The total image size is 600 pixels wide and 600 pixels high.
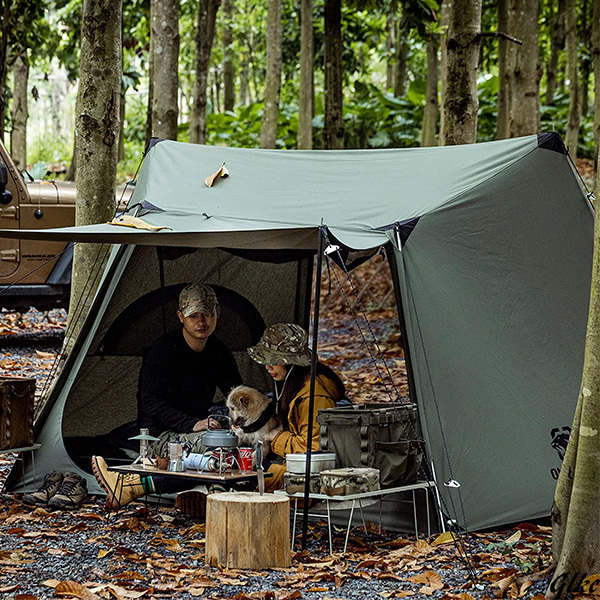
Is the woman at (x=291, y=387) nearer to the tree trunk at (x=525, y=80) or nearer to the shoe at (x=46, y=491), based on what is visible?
the shoe at (x=46, y=491)

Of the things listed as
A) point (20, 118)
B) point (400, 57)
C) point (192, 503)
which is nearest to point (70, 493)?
point (192, 503)

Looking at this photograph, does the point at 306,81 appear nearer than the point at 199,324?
No

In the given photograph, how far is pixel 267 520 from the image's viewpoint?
454 centimetres

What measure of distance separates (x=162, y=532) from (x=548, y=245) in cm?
288

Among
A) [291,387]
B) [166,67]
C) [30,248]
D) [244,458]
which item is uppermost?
[166,67]

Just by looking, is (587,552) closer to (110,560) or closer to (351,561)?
(351,561)

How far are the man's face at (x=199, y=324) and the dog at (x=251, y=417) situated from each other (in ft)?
2.55

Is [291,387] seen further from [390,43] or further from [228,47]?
[390,43]

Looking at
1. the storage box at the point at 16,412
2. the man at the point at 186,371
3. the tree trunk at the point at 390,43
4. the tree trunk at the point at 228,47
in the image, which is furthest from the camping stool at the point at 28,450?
the tree trunk at the point at 228,47

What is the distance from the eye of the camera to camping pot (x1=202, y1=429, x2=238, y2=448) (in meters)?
5.20

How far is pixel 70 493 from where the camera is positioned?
19.3ft

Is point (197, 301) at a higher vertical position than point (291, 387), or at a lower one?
higher

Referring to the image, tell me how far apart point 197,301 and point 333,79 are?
22.1ft

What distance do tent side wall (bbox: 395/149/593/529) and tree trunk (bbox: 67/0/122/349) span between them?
9.03 ft
